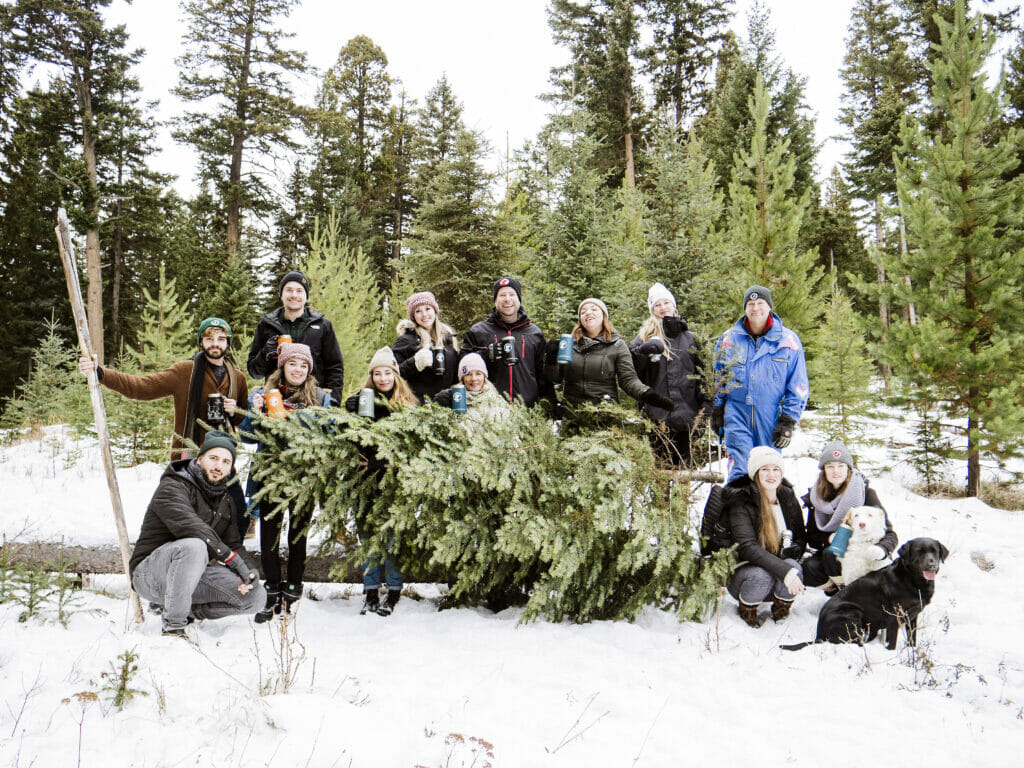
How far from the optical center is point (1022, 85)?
1577 centimetres

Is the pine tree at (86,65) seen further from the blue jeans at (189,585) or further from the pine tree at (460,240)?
the blue jeans at (189,585)

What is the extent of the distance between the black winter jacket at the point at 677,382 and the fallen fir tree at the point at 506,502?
45.9 inches

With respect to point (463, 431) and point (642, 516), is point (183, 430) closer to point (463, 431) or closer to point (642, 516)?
point (463, 431)

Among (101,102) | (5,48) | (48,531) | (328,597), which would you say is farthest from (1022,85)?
(5,48)

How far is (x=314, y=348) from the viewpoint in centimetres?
519

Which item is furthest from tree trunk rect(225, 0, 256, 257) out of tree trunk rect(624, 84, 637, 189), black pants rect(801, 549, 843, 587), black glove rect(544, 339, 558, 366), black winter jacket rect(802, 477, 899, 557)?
black pants rect(801, 549, 843, 587)

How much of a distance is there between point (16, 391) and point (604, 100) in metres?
25.3

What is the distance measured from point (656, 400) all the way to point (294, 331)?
3507 mm

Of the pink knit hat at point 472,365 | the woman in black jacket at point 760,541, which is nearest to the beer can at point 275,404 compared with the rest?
the pink knit hat at point 472,365

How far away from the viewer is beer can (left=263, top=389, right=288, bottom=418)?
13.5 ft

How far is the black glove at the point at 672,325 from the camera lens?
17.7 feet

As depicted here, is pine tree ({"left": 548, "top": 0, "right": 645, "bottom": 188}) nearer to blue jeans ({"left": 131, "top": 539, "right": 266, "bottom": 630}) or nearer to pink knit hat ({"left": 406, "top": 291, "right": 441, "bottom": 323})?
pink knit hat ({"left": 406, "top": 291, "right": 441, "bottom": 323})

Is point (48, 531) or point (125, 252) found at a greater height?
point (125, 252)

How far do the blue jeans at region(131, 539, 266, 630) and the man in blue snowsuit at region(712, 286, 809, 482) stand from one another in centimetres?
428
